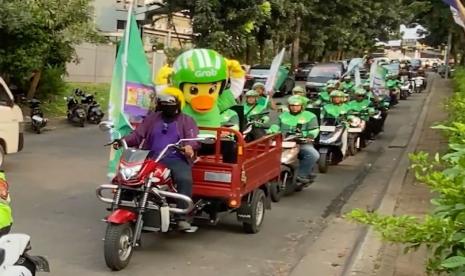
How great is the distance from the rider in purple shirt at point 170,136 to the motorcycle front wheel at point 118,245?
68 centimetres

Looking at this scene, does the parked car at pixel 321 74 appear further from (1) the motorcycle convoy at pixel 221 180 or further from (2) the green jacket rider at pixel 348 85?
(1) the motorcycle convoy at pixel 221 180

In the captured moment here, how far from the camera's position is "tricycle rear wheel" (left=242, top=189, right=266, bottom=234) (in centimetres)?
768

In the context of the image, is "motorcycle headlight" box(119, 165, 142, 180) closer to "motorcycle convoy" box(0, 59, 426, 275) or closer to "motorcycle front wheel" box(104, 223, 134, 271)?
"motorcycle convoy" box(0, 59, 426, 275)

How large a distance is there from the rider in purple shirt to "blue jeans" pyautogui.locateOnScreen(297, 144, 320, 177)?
362 centimetres

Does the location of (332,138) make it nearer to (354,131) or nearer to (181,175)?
→ (354,131)

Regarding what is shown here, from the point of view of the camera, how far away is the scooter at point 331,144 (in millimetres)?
11992

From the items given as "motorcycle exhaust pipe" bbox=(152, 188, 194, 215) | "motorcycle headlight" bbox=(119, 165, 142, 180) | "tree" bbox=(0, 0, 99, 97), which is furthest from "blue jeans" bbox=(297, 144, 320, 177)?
"tree" bbox=(0, 0, 99, 97)

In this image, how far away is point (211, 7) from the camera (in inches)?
666

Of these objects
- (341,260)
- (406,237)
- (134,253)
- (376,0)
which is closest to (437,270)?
(406,237)

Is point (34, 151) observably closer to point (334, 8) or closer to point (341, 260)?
point (341, 260)

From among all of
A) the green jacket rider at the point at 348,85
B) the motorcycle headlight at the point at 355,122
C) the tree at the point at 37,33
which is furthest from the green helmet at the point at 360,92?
the tree at the point at 37,33

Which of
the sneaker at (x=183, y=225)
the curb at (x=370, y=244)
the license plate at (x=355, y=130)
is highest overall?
the license plate at (x=355, y=130)

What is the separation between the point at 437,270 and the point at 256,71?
89.1ft

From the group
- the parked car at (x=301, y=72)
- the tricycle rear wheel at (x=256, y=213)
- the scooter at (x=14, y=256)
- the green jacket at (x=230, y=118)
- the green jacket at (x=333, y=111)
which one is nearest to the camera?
the scooter at (x=14, y=256)
